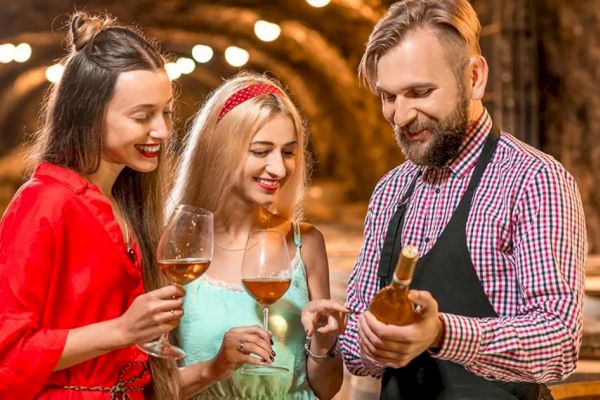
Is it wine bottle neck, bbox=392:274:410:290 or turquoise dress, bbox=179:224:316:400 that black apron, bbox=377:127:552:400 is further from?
turquoise dress, bbox=179:224:316:400

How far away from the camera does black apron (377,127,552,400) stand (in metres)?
2.36

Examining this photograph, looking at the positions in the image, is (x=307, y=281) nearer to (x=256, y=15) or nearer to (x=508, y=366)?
(x=508, y=366)

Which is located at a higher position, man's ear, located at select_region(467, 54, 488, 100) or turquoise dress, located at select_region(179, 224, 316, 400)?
man's ear, located at select_region(467, 54, 488, 100)

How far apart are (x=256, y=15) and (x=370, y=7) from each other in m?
4.73

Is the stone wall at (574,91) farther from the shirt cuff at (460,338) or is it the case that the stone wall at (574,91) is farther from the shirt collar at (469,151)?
the shirt cuff at (460,338)

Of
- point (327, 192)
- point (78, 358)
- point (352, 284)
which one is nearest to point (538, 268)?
point (352, 284)

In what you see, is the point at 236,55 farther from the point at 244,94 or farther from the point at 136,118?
the point at 136,118

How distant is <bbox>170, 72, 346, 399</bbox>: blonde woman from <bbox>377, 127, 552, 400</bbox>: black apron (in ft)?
1.37

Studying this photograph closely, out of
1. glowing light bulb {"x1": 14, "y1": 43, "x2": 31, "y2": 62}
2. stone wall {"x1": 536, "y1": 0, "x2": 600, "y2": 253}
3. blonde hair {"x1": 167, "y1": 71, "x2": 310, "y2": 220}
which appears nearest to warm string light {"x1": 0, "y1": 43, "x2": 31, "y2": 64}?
glowing light bulb {"x1": 14, "y1": 43, "x2": 31, "y2": 62}

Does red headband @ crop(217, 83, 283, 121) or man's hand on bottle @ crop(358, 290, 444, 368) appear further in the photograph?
red headband @ crop(217, 83, 283, 121)

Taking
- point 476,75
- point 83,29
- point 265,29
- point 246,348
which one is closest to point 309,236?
point 246,348

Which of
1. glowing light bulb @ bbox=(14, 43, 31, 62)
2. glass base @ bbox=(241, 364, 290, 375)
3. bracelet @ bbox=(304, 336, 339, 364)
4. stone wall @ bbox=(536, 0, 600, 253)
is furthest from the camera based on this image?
glowing light bulb @ bbox=(14, 43, 31, 62)

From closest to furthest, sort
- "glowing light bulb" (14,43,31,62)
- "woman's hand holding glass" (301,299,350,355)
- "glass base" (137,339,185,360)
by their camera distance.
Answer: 1. "glass base" (137,339,185,360)
2. "woman's hand holding glass" (301,299,350,355)
3. "glowing light bulb" (14,43,31,62)

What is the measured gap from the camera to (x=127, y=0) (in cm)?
1498
